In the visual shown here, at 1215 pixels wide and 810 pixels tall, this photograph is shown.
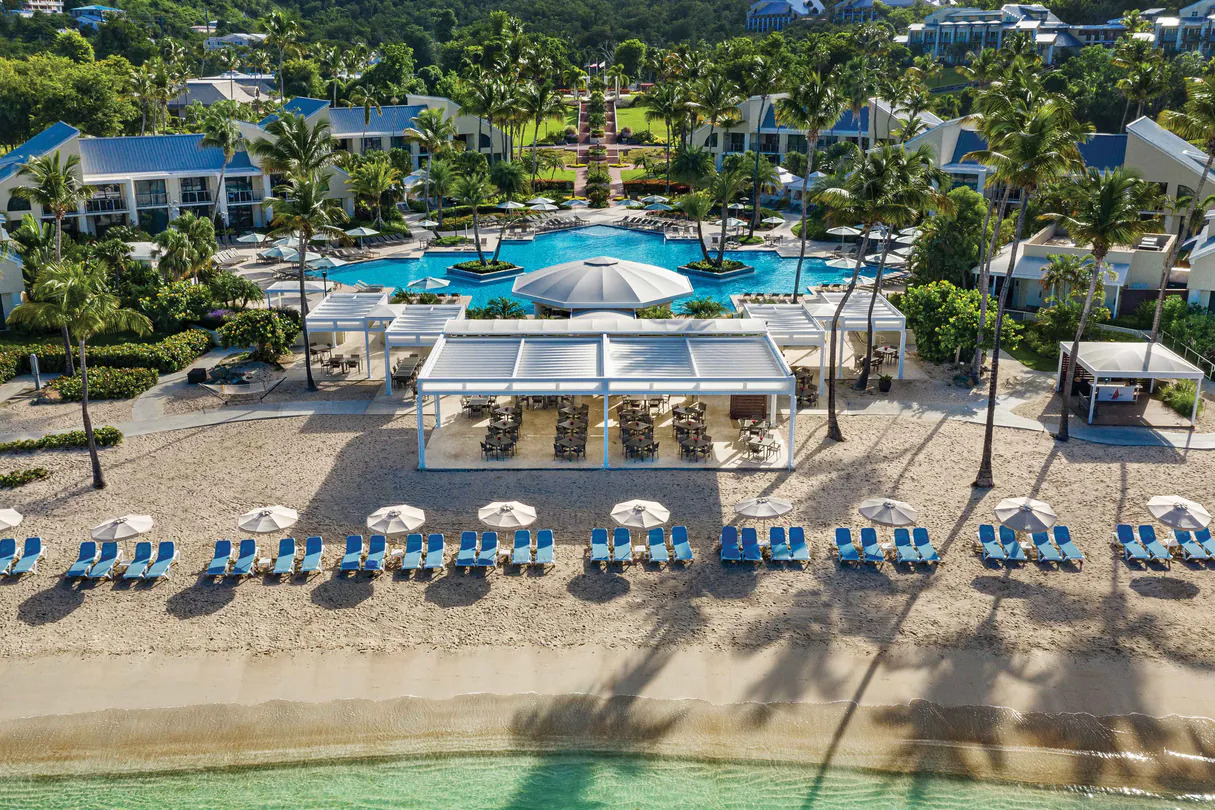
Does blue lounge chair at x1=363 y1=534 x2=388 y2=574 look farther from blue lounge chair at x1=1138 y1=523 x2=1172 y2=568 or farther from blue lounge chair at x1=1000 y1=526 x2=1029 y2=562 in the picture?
blue lounge chair at x1=1138 y1=523 x2=1172 y2=568

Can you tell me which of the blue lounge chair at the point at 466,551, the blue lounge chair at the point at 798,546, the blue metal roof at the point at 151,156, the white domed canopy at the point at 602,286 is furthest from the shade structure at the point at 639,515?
the blue metal roof at the point at 151,156

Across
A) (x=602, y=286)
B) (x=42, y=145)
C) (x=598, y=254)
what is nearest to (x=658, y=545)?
(x=602, y=286)

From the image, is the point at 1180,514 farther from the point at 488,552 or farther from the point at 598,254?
the point at 598,254

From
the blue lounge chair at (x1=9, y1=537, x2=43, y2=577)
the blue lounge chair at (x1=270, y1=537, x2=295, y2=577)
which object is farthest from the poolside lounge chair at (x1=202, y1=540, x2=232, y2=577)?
the blue lounge chair at (x1=9, y1=537, x2=43, y2=577)

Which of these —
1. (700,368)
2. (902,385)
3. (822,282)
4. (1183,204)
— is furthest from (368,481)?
(1183,204)

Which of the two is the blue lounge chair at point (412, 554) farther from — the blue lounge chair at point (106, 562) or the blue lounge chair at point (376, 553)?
the blue lounge chair at point (106, 562)
